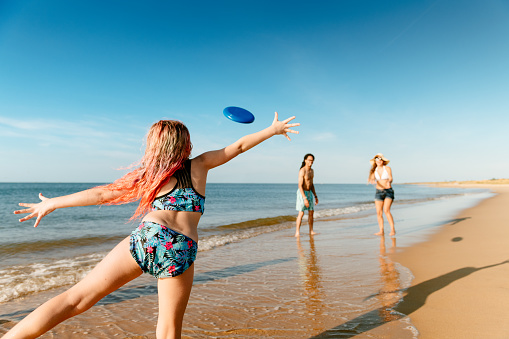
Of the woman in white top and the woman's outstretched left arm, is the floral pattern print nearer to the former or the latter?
the woman's outstretched left arm

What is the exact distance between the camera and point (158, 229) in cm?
217

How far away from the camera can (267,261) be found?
6.82 m

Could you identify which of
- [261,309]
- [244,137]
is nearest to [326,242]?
[261,309]

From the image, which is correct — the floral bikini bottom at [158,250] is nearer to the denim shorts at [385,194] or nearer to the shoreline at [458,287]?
the shoreline at [458,287]

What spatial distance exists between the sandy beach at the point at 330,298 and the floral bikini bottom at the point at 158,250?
160cm

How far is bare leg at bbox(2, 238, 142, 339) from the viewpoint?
6.83 ft

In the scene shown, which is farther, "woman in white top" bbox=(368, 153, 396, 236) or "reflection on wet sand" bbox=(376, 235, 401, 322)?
"woman in white top" bbox=(368, 153, 396, 236)

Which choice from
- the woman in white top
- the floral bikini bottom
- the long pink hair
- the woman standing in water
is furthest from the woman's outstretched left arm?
the woman in white top

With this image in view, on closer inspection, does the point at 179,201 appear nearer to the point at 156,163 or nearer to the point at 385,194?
the point at 156,163

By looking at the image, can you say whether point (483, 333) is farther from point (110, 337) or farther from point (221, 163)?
point (110, 337)

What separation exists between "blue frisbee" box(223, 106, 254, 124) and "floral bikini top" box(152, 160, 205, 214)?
65 centimetres

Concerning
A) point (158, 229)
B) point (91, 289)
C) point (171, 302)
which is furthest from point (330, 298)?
point (91, 289)

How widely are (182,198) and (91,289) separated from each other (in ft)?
2.73

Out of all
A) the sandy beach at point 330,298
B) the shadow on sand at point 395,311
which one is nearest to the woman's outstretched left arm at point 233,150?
the sandy beach at point 330,298
